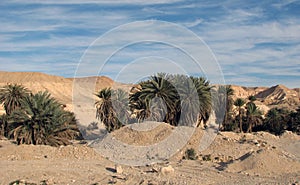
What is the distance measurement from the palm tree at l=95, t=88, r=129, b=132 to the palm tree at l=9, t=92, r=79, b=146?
11.2 metres

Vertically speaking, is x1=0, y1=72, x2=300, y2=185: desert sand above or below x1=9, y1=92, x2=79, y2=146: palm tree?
below

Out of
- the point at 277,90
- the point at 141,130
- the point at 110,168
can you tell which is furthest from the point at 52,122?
the point at 277,90

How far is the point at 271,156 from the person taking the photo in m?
14.8

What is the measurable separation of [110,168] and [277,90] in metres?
127

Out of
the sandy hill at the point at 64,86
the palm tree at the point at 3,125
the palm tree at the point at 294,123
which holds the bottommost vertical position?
the palm tree at the point at 3,125

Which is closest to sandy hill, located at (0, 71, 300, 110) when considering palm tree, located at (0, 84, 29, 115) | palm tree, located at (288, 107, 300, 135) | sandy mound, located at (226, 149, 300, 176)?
palm tree, located at (288, 107, 300, 135)

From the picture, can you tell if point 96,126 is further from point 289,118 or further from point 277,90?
point 277,90

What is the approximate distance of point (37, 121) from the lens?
67.7 ft

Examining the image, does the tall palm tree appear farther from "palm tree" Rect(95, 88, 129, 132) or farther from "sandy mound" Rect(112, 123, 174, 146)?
"sandy mound" Rect(112, 123, 174, 146)

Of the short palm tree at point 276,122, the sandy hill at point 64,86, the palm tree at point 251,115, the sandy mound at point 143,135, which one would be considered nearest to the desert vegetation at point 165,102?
the sandy mound at point 143,135

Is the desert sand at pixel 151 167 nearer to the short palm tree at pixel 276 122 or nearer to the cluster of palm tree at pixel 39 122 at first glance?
the cluster of palm tree at pixel 39 122

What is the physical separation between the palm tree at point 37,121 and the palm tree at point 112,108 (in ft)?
36.8

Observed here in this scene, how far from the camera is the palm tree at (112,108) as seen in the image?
3262 cm

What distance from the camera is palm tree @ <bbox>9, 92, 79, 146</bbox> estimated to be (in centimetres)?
2048
